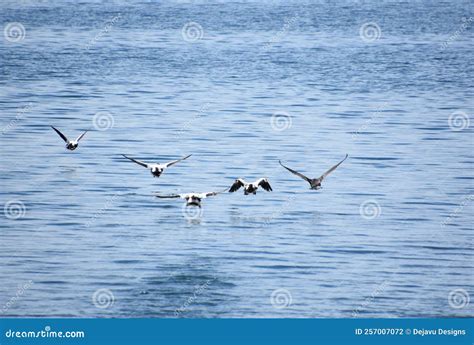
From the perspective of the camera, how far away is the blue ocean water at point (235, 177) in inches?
1159

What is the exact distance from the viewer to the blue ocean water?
96.6 feet

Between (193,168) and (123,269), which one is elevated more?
(193,168)

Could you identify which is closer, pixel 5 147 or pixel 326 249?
pixel 326 249

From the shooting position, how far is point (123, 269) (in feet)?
102

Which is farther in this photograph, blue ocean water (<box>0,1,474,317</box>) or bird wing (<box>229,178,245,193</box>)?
bird wing (<box>229,178,245,193</box>)

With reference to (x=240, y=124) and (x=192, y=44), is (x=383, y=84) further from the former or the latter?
(x=192, y=44)

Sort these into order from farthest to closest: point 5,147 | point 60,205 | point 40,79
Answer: point 40,79
point 5,147
point 60,205

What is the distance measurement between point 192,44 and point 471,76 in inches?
1045

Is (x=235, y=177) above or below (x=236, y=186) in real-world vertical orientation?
above

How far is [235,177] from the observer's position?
1678 inches

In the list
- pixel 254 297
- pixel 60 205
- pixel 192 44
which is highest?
pixel 192 44

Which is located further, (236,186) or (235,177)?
(235,177)

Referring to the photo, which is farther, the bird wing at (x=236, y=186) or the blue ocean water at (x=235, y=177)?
the bird wing at (x=236, y=186)

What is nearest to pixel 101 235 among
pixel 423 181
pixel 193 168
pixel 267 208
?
pixel 267 208
